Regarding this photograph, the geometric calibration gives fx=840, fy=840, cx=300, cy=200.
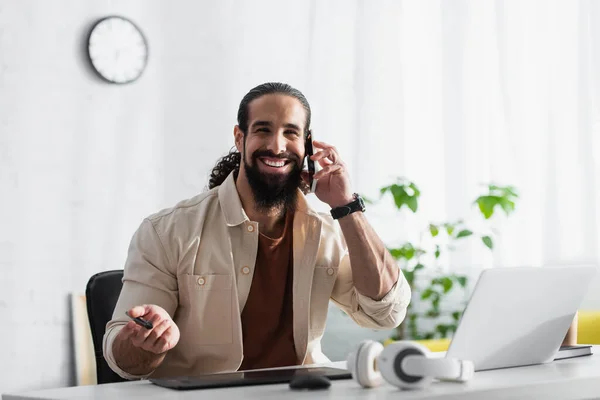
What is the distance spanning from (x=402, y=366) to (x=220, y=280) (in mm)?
855

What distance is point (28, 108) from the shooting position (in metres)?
3.44

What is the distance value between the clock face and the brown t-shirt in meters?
1.83

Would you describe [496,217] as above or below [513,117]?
below

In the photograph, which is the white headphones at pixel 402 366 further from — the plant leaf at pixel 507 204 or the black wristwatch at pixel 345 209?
the plant leaf at pixel 507 204

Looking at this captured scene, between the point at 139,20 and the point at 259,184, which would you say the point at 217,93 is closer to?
the point at 139,20

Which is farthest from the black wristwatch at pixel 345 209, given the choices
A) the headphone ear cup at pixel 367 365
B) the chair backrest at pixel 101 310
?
the headphone ear cup at pixel 367 365

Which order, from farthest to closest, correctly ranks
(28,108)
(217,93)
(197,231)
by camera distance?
(217,93) < (28,108) < (197,231)

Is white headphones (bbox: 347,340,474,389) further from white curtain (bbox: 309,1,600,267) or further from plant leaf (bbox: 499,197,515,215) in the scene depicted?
white curtain (bbox: 309,1,600,267)

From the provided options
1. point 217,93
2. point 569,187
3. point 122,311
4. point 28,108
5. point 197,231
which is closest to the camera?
point 122,311

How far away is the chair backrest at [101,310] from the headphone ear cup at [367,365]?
0.99 m

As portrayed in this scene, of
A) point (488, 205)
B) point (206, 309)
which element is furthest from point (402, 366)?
point (488, 205)

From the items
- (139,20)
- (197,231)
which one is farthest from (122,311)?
(139,20)

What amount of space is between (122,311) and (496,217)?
7.82 ft

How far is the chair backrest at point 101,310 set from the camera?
81.0 inches
